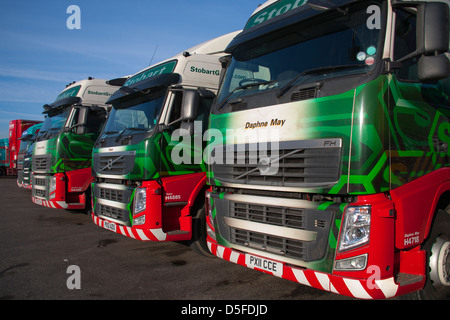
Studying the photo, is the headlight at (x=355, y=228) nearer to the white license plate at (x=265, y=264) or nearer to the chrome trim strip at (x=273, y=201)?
the chrome trim strip at (x=273, y=201)

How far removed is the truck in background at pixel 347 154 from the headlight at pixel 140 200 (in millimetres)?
1550

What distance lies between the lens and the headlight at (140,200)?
5.35 meters

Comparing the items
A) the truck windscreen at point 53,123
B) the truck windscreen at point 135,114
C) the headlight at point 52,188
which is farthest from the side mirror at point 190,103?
the truck windscreen at point 53,123

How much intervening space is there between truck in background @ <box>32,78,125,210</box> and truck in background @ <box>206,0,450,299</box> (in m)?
4.90

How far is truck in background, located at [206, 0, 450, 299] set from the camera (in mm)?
3082

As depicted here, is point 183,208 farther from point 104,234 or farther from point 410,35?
point 410,35

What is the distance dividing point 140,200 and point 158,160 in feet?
2.05

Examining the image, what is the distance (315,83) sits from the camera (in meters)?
3.44

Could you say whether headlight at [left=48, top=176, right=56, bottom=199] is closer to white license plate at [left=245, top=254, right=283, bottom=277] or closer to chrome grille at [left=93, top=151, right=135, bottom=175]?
chrome grille at [left=93, top=151, right=135, bottom=175]

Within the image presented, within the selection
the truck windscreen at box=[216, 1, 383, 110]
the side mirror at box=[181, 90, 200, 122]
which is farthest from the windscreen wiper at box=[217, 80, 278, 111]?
the side mirror at box=[181, 90, 200, 122]

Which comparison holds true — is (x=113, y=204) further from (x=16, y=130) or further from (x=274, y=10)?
(x=16, y=130)

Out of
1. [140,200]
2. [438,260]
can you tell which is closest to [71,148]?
[140,200]

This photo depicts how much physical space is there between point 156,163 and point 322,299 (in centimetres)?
285
